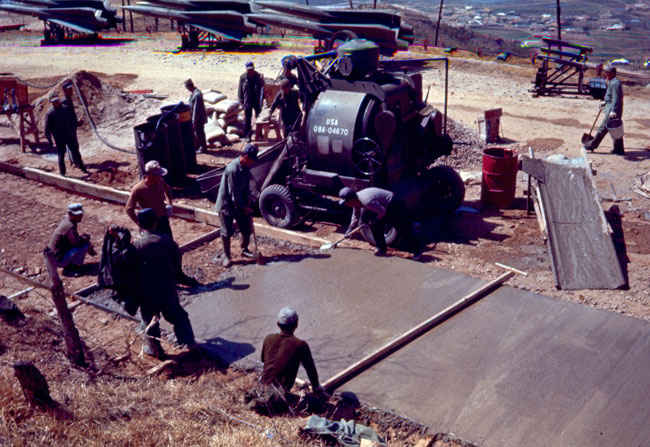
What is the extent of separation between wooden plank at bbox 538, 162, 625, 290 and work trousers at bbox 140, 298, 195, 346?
4683 mm

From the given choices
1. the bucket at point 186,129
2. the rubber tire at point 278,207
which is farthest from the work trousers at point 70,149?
the rubber tire at point 278,207

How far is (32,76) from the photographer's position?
24.1 metres

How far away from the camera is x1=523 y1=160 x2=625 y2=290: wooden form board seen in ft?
25.9

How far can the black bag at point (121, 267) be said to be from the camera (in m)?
6.14

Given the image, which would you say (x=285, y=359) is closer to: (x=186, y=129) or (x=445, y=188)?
(x=445, y=188)

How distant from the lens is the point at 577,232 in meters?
8.84

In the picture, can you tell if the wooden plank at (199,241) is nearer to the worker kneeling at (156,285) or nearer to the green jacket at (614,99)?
the worker kneeling at (156,285)

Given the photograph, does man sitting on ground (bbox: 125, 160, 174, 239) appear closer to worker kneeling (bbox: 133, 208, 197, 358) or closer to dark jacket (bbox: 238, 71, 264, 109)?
worker kneeling (bbox: 133, 208, 197, 358)

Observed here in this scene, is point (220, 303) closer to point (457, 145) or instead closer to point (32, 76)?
point (457, 145)

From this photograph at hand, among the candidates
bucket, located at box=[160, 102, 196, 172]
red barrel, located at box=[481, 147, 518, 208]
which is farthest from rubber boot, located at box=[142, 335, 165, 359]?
bucket, located at box=[160, 102, 196, 172]

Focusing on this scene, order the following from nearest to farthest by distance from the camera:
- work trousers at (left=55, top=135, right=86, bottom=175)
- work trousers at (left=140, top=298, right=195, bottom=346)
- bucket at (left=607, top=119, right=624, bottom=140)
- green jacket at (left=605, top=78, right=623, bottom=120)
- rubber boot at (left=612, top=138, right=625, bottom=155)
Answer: work trousers at (left=140, top=298, right=195, bottom=346) → work trousers at (left=55, top=135, right=86, bottom=175) → bucket at (left=607, top=119, right=624, bottom=140) → green jacket at (left=605, top=78, right=623, bottom=120) → rubber boot at (left=612, top=138, right=625, bottom=155)

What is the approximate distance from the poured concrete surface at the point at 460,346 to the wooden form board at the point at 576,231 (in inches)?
38.1

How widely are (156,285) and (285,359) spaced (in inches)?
71.3

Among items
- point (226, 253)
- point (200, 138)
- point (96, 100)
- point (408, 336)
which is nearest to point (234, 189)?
point (226, 253)
